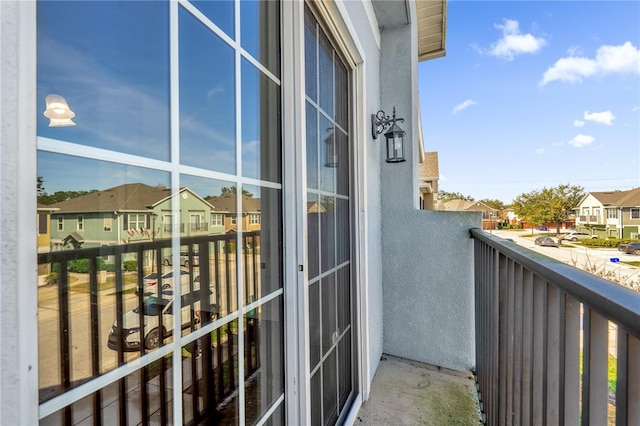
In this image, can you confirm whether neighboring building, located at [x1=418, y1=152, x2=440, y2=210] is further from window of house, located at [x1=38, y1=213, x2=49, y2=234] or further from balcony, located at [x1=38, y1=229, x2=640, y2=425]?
window of house, located at [x1=38, y1=213, x2=49, y2=234]

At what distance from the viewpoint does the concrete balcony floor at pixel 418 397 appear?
Result: 7.00 feet

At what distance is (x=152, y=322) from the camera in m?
0.69

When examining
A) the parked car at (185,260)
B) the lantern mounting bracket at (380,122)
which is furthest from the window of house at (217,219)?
the lantern mounting bracket at (380,122)

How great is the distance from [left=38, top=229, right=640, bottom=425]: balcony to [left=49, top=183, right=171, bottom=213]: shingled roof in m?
0.08

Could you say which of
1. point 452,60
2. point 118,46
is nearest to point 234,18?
point 118,46

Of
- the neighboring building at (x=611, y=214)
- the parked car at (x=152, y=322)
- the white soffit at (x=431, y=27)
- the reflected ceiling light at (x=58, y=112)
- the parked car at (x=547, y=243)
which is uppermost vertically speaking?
the white soffit at (x=431, y=27)

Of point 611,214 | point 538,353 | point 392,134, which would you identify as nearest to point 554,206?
point 611,214

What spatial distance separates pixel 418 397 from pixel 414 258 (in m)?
1.13

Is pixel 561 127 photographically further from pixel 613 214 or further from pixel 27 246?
pixel 27 246

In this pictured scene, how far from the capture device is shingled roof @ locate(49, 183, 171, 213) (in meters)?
0.55

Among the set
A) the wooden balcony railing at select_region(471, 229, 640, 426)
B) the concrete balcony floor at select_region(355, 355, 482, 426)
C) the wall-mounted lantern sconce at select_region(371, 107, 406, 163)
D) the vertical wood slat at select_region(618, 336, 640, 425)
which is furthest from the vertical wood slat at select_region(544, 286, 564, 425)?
the wall-mounted lantern sconce at select_region(371, 107, 406, 163)

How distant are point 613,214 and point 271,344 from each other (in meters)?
2.28

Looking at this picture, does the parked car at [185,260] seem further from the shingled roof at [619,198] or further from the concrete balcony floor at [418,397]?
the shingled roof at [619,198]

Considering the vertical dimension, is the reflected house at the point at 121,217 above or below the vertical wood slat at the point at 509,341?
above
